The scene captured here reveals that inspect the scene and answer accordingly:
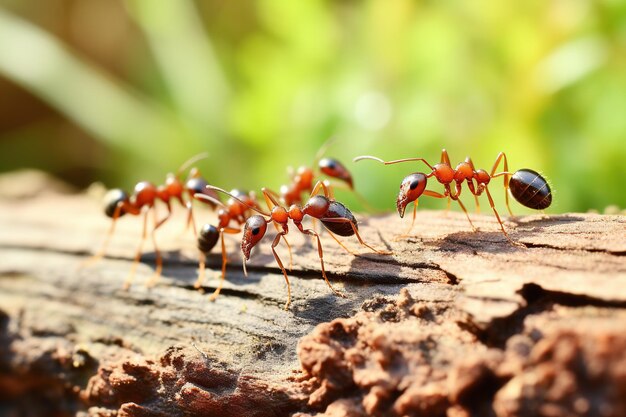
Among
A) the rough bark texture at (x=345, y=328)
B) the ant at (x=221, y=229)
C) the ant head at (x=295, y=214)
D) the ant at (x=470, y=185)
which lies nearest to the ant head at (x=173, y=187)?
the rough bark texture at (x=345, y=328)

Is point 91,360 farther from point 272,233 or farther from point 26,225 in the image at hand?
point 26,225

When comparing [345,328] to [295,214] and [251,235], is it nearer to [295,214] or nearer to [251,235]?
[251,235]

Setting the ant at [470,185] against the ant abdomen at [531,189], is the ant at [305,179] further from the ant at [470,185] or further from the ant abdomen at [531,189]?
the ant abdomen at [531,189]

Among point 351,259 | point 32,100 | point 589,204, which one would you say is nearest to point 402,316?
point 351,259

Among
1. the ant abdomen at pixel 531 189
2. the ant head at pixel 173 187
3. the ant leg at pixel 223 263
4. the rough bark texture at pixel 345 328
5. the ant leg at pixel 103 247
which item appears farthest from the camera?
the ant head at pixel 173 187

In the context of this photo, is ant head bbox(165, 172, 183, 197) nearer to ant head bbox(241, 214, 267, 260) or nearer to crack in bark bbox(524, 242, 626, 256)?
ant head bbox(241, 214, 267, 260)

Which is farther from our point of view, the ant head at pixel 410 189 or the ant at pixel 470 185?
the ant head at pixel 410 189

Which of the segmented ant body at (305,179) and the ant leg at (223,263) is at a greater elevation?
the segmented ant body at (305,179)
